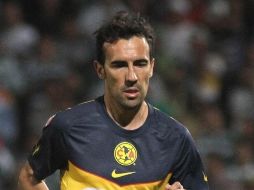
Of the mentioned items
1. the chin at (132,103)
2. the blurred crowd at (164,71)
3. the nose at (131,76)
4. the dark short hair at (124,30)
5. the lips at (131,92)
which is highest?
the dark short hair at (124,30)

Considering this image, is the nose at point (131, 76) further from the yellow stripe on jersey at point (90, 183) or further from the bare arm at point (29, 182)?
the bare arm at point (29, 182)

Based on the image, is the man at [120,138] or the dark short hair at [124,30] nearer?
the man at [120,138]

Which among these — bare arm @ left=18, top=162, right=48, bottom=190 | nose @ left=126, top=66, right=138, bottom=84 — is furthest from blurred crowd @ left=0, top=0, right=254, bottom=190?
nose @ left=126, top=66, right=138, bottom=84

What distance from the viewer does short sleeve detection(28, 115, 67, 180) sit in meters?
4.55

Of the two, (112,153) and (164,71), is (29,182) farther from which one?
(164,71)

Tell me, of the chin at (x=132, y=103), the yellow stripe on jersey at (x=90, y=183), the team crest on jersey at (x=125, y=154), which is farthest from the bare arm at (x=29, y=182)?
the chin at (x=132, y=103)

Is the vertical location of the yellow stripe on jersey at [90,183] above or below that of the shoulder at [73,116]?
below

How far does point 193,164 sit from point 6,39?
570cm

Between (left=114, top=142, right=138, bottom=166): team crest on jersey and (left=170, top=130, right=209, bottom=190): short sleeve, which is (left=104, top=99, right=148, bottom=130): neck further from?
(left=170, top=130, right=209, bottom=190): short sleeve

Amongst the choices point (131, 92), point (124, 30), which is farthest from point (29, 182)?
point (124, 30)

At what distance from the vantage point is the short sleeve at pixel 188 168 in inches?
182

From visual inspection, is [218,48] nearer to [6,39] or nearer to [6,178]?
[6,39]

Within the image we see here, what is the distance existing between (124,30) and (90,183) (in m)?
0.91

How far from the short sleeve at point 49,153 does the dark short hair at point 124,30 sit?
1.67 feet
